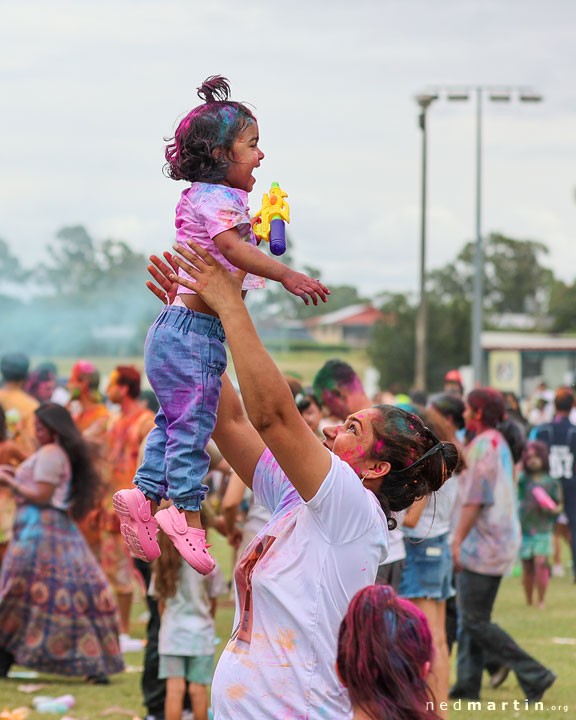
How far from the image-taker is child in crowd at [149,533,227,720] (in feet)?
20.4

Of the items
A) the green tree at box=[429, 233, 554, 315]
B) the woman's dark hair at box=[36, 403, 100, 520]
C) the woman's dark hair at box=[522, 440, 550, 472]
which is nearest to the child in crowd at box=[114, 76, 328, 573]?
the woman's dark hair at box=[36, 403, 100, 520]

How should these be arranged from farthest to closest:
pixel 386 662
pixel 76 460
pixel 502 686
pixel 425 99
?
pixel 425 99 < pixel 502 686 < pixel 76 460 < pixel 386 662

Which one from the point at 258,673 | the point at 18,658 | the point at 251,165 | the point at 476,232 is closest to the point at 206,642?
the point at 18,658

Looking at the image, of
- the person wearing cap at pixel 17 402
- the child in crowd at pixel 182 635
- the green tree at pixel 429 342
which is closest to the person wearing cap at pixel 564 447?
the person wearing cap at pixel 17 402

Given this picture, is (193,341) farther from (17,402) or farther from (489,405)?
(17,402)

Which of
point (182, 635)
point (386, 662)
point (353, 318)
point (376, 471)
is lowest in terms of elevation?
point (182, 635)

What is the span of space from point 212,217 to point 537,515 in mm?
9068

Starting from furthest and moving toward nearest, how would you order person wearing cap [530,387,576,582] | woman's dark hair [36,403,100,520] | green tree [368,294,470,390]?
1. green tree [368,294,470,390]
2. person wearing cap [530,387,576,582]
3. woman's dark hair [36,403,100,520]

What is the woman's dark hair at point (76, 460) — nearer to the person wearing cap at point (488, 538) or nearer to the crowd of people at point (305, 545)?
the crowd of people at point (305, 545)

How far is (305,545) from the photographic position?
2.79 m

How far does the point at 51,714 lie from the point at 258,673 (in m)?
4.48

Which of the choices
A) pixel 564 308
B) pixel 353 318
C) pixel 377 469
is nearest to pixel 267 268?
pixel 377 469

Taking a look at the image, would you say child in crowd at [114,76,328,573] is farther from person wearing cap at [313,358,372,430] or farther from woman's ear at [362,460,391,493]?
person wearing cap at [313,358,372,430]

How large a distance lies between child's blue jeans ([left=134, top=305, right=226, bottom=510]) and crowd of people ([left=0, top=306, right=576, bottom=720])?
178 millimetres
